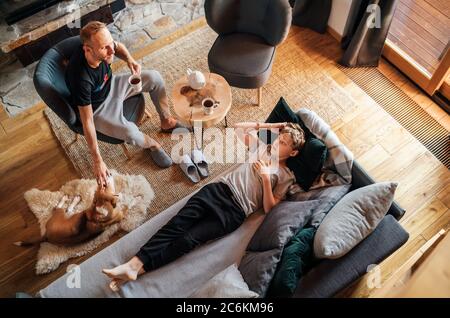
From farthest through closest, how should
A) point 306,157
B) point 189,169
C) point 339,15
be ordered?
point 339,15 → point 189,169 → point 306,157

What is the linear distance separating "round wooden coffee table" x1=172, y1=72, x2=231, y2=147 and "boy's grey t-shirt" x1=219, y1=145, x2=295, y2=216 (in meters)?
0.41

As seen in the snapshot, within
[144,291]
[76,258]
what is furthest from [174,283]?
[76,258]

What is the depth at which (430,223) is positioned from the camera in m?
2.50

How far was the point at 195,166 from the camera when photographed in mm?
2689

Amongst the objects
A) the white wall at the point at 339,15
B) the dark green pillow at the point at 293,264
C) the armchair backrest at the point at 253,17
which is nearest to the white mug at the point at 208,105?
the armchair backrest at the point at 253,17

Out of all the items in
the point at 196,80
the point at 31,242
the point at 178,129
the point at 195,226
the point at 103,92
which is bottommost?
the point at 31,242

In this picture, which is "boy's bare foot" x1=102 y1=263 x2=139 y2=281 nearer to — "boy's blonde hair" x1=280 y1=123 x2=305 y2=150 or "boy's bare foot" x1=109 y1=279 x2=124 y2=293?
"boy's bare foot" x1=109 y1=279 x2=124 y2=293

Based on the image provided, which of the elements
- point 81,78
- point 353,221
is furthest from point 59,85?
point 353,221

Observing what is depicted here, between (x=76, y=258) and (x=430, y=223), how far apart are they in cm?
225

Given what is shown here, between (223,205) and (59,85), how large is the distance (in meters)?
1.22

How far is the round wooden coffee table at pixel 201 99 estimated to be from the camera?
240 centimetres

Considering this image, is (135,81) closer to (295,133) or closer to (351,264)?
(295,133)

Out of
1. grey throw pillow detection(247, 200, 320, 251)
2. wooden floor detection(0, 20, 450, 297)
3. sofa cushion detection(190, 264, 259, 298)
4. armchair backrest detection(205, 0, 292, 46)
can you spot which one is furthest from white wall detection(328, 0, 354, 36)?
sofa cushion detection(190, 264, 259, 298)
